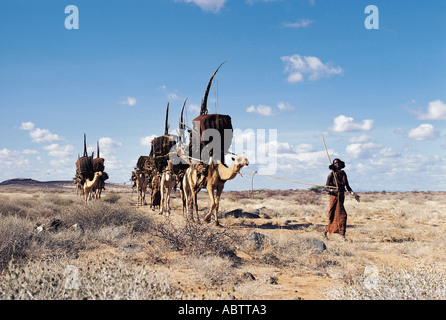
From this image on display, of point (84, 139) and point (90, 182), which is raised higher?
point (84, 139)

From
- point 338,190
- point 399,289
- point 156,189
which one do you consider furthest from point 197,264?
point 156,189

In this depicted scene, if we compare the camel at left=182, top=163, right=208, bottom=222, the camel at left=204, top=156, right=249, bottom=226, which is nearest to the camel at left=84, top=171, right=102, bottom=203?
the camel at left=182, top=163, right=208, bottom=222

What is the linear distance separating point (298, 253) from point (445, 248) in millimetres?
5237

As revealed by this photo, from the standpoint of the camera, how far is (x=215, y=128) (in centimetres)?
1209

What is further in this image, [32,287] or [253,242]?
[253,242]

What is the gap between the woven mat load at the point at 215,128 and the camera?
12.1 meters

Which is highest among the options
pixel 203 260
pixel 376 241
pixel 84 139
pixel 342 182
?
Result: pixel 84 139

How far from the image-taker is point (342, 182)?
413 inches

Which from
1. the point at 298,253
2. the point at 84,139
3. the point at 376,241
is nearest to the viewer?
the point at 298,253

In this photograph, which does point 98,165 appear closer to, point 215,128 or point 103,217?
point 103,217

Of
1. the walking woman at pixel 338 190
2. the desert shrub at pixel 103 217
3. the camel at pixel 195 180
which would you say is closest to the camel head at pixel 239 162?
the camel at pixel 195 180

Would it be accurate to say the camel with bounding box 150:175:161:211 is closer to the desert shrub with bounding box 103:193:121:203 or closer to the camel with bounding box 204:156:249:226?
the desert shrub with bounding box 103:193:121:203
